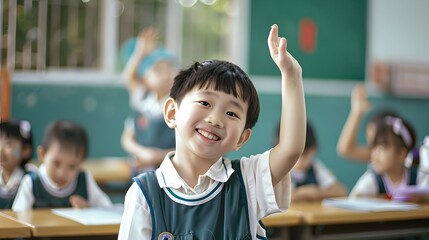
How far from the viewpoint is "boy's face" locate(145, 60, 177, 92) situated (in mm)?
4230

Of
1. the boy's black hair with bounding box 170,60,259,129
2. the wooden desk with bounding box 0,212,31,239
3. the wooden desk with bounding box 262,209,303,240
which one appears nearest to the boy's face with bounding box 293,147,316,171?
the wooden desk with bounding box 262,209,303,240

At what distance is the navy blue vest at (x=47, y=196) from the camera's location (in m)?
2.97

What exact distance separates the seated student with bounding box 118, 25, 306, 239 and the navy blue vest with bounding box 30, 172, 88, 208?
1.38 metres

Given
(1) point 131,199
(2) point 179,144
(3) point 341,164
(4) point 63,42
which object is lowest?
(3) point 341,164

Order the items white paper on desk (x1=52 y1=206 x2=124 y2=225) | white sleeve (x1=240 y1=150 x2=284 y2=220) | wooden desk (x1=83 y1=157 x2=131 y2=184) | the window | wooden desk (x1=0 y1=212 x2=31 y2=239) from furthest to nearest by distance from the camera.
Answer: the window < wooden desk (x1=83 y1=157 x2=131 y2=184) < white paper on desk (x1=52 y1=206 x2=124 y2=225) < wooden desk (x1=0 y1=212 x2=31 y2=239) < white sleeve (x1=240 y1=150 x2=284 y2=220)

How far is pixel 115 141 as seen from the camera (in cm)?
566

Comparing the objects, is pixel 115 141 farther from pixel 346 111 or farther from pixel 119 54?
pixel 346 111

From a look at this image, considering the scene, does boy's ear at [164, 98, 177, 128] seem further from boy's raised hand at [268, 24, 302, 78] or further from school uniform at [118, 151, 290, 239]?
boy's raised hand at [268, 24, 302, 78]

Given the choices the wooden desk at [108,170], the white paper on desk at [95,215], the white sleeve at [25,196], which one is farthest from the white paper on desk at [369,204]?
the wooden desk at [108,170]

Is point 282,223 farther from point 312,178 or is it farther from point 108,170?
point 108,170

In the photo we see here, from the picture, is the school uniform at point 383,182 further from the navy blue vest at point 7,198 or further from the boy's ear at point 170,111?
the boy's ear at point 170,111

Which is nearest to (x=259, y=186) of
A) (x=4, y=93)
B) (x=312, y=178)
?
(x=312, y=178)

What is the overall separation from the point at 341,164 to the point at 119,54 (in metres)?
2.27

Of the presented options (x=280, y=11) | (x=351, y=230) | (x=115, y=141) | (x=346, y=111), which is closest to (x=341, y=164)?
(x=346, y=111)
